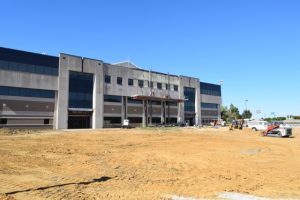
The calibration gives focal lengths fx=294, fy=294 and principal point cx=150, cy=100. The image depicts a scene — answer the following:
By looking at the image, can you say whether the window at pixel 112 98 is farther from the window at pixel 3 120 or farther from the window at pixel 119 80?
the window at pixel 3 120

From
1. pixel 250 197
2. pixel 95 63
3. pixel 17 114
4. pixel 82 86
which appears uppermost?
pixel 95 63

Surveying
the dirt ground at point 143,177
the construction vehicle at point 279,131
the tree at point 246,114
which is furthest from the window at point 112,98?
the tree at point 246,114

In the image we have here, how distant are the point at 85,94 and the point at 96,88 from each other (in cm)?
285

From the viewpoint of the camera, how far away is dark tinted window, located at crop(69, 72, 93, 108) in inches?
2346

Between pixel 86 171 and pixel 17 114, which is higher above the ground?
pixel 17 114

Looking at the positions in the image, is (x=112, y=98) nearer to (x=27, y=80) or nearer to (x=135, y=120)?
(x=135, y=120)

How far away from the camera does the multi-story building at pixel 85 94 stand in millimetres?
51156

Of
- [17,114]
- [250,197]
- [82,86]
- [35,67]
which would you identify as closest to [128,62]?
[82,86]

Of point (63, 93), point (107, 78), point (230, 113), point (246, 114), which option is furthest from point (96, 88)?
point (246, 114)

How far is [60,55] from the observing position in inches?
2274

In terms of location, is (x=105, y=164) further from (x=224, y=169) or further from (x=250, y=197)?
(x=250, y=197)

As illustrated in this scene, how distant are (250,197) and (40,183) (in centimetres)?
763

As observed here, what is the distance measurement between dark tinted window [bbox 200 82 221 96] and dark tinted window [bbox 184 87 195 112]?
16.9ft

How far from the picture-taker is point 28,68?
5312 cm
